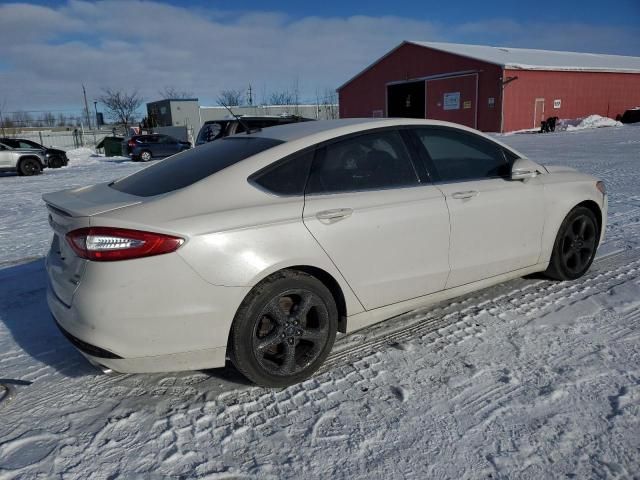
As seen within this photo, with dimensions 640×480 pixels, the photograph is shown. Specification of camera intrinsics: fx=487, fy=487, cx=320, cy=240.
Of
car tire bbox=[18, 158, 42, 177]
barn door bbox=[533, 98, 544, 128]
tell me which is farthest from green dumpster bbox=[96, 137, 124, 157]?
barn door bbox=[533, 98, 544, 128]

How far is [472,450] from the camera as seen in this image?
230cm

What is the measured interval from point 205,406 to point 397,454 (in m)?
1.10

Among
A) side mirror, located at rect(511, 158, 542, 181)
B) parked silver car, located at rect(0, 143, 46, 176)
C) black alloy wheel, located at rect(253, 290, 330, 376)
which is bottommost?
black alloy wheel, located at rect(253, 290, 330, 376)

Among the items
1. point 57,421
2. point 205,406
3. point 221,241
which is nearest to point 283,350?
point 205,406

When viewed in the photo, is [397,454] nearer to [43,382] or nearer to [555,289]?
[43,382]

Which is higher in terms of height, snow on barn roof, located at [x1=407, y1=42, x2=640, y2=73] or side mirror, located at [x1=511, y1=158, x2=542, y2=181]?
snow on barn roof, located at [x1=407, y1=42, x2=640, y2=73]

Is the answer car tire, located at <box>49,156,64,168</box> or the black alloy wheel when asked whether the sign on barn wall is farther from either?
the black alloy wheel

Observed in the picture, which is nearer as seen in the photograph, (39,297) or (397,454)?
(397,454)

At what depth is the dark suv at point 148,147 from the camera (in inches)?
937

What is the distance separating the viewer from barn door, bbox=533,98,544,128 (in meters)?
32.3

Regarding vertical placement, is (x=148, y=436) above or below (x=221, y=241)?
below

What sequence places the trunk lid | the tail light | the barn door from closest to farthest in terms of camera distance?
the tail light → the trunk lid → the barn door

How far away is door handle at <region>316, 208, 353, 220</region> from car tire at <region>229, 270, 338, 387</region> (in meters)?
0.35

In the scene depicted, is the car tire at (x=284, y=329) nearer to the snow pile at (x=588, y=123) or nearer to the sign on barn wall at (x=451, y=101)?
the sign on barn wall at (x=451, y=101)
